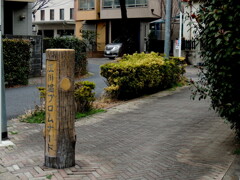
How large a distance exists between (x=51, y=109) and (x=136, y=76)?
22.5ft

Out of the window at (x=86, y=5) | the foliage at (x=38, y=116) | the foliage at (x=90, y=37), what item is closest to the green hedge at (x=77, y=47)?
the foliage at (x=38, y=116)

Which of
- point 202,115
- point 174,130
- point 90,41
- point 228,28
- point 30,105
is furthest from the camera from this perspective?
point 90,41

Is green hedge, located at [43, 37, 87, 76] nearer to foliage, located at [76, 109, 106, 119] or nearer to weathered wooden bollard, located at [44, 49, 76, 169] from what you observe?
foliage, located at [76, 109, 106, 119]

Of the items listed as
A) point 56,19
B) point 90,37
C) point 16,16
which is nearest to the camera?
point 16,16

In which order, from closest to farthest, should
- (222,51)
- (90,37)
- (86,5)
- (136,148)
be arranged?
(222,51)
(136,148)
(90,37)
(86,5)

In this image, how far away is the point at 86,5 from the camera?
1689 inches

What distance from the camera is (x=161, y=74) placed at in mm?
14133

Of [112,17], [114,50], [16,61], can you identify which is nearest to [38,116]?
[16,61]

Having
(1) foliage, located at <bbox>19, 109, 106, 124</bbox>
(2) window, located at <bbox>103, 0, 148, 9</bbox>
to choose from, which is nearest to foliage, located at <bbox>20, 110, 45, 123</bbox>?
(1) foliage, located at <bbox>19, 109, 106, 124</bbox>

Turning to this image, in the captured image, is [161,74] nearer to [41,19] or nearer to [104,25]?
[104,25]

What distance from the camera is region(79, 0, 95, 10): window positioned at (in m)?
42.4

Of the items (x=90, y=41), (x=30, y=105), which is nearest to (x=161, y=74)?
(x=30, y=105)

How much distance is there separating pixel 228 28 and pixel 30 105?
22.8 ft

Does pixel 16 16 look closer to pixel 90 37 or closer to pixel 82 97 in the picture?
pixel 82 97
